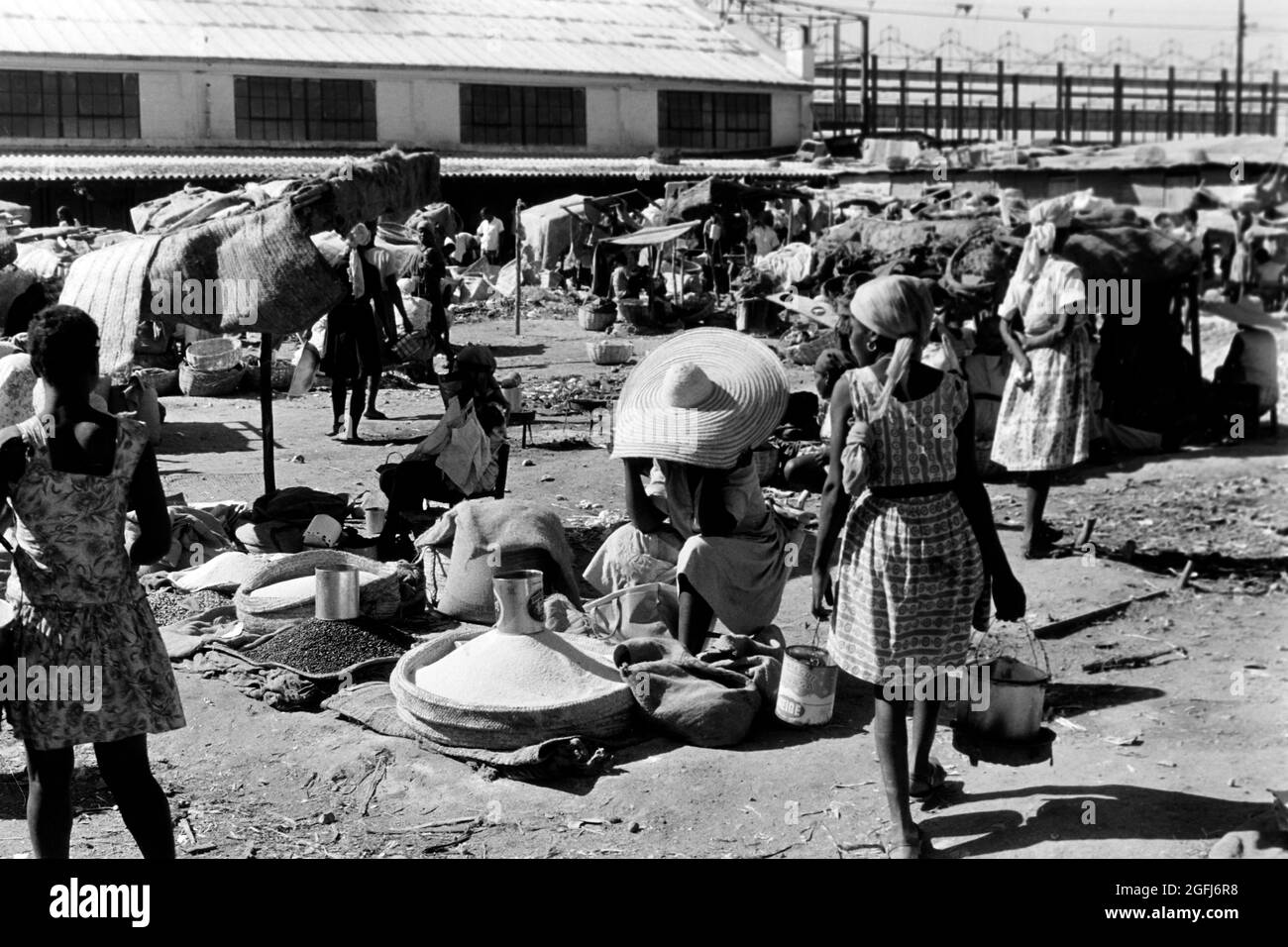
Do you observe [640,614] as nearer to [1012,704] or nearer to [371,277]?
[1012,704]

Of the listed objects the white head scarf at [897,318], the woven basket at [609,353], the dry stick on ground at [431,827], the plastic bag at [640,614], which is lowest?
the dry stick on ground at [431,827]

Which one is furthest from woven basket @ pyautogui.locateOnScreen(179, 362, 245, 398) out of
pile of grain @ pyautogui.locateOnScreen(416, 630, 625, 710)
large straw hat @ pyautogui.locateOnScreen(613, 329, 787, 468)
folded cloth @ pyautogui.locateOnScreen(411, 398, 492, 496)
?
pile of grain @ pyautogui.locateOnScreen(416, 630, 625, 710)

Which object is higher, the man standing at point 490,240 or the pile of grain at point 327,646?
the man standing at point 490,240

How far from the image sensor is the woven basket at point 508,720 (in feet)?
16.0

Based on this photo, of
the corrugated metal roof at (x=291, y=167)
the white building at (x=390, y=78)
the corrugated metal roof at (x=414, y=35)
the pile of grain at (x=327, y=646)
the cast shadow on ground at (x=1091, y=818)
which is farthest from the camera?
the corrugated metal roof at (x=414, y=35)

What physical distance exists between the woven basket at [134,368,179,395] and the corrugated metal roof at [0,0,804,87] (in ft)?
64.4

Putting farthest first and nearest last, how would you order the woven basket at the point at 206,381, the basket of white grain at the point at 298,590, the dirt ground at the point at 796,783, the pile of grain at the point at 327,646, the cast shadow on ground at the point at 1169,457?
the woven basket at the point at 206,381 < the cast shadow on ground at the point at 1169,457 < the basket of white grain at the point at 298,590 < the pile of grain at the point at 327,646 < the dirt ground at the point at 796,783

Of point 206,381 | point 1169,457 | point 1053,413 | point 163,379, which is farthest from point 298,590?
point 163,379

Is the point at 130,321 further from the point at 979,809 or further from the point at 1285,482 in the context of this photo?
the point at 1285,482

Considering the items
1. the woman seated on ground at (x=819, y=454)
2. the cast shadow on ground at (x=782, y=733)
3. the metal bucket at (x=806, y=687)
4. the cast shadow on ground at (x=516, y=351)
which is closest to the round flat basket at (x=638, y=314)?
the cast shadow on ground at (x=516, y=351)

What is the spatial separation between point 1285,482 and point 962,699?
542 centimetres

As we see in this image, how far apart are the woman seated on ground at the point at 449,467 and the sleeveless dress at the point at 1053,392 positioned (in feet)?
8.78

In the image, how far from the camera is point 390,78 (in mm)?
33094

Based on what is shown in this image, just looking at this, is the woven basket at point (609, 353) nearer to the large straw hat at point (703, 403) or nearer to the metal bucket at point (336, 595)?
the large straw hat at point (703, 403)
